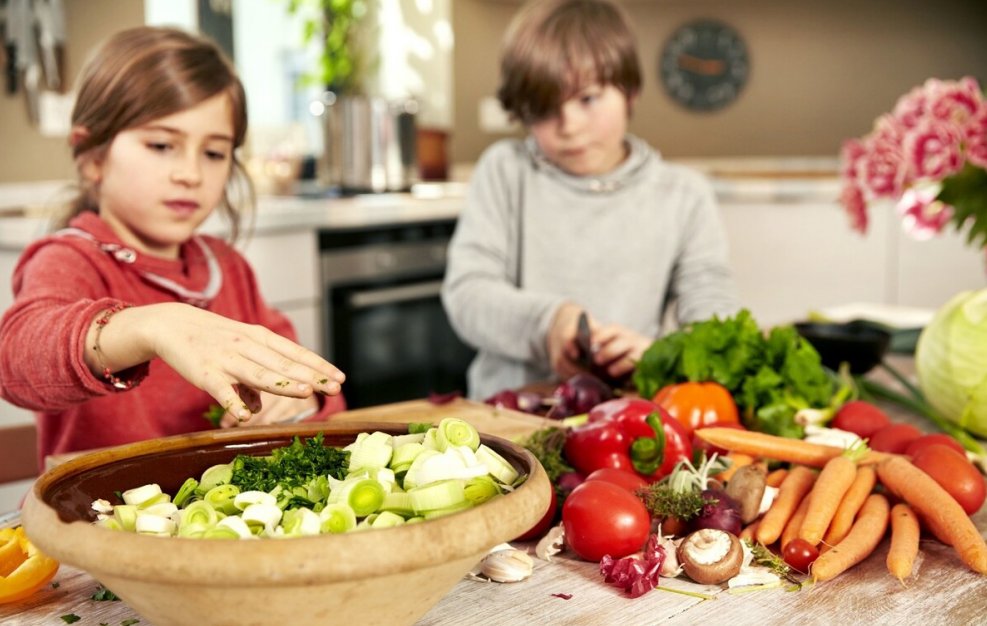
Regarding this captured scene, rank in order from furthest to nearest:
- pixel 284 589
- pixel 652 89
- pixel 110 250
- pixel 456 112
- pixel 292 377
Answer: pixel 652 89
pixel 456 112
pixel 110 250
pixel 292 377
pixel 284 589

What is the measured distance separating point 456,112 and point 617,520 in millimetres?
3933

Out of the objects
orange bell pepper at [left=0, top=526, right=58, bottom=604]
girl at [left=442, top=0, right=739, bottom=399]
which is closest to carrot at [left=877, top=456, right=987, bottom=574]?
orange bell pepper at [left=0, top=526, right=58, bottom=604]

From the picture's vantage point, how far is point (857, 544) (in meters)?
0.94

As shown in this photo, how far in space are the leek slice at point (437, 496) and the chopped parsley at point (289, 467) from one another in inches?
4.5

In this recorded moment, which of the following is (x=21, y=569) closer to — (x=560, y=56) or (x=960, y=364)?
(x=960, y=364)

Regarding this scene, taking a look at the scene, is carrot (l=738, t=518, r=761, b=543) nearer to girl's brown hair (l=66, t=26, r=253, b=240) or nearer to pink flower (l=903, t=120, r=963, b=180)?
pink flower (l=903, t=120, r=963, b=180)

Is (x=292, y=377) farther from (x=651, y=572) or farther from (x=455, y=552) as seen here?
(x=651, y=572)

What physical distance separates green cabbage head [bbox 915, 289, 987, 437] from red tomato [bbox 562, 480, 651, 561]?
2.22ft

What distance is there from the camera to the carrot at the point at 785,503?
0.96 meters

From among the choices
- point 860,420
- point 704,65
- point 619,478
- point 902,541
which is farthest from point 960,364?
point 704,65

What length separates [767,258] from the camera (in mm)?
3938

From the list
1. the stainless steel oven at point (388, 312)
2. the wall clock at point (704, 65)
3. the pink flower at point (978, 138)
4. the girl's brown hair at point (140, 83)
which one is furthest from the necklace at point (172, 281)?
the wall clock at point (704, 65)

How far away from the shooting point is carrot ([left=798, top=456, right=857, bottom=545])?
37.4 inches

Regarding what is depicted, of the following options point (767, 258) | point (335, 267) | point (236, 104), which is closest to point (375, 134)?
point (335, 267)
